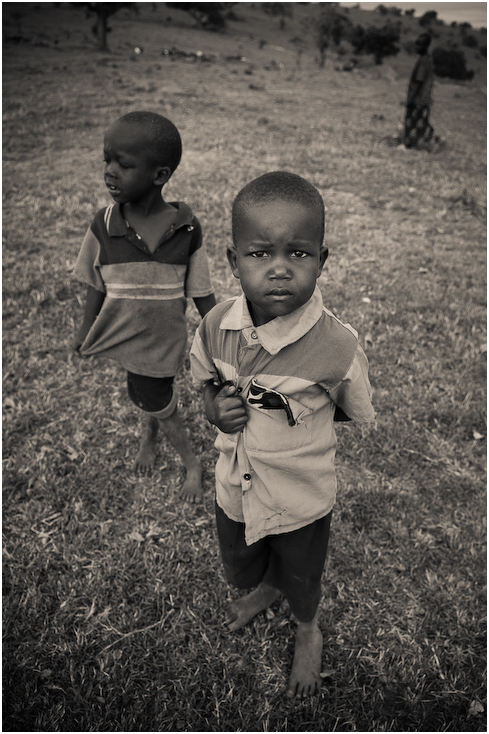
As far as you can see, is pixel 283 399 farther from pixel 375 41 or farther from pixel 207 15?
pixel 207 15

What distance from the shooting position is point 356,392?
1507 mm

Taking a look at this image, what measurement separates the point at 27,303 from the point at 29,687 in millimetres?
3114

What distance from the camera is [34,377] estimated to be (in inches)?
140

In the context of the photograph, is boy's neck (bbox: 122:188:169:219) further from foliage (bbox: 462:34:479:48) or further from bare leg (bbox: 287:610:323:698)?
foliage (bbox: 462:34:479:48)

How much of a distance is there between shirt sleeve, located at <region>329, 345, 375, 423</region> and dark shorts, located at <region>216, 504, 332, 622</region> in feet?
1.47

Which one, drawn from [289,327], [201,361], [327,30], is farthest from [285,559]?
[327,30]

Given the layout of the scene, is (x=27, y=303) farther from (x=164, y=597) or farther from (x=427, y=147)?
(x=427, y=147)

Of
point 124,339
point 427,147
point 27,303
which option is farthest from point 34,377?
point 427,147

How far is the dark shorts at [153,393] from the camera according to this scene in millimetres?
2475

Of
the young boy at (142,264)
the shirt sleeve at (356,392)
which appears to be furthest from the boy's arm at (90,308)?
the shirt sleeve at (356,392)

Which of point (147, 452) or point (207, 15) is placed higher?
point (207, 15)

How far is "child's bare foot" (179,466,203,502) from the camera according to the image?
108 inches

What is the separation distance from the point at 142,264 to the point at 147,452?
4.03 feet

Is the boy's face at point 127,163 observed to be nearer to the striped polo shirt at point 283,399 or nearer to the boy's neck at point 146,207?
the boy's neck at point 146,207
